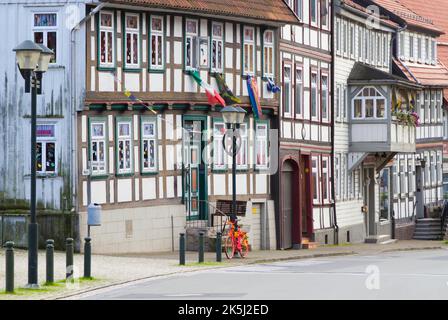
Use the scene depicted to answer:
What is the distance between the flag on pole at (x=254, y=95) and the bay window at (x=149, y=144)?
5232mm

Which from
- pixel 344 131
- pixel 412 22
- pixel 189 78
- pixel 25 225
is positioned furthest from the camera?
pixel 412 22

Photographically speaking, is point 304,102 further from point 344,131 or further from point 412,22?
point 412,22

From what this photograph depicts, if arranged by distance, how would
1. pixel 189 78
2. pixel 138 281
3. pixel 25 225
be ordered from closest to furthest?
pixel 138 281 < pixel 25 225 < pixel 189 78

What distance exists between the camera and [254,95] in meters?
45.8

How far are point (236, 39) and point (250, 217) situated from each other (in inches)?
221

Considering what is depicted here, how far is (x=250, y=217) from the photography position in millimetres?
46500

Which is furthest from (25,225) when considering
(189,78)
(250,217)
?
(250,217)

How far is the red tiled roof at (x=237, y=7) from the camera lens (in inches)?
1575

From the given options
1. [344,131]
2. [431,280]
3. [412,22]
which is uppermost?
[412,22]

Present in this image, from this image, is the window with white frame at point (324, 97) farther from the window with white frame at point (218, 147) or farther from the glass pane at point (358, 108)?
the window with white frame at point (218, 147)

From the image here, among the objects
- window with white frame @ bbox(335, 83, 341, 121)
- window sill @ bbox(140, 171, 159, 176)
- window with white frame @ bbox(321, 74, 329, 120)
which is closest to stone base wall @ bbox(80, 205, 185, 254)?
window sill @ bbox(140, 171, 159, 176)

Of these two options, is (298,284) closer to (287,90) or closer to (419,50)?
(287,90)

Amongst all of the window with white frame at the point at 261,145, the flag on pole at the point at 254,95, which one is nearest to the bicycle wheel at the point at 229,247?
the flag on pole at the point at 254,95
